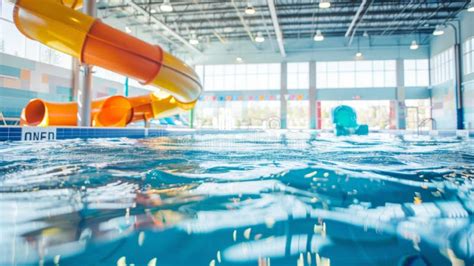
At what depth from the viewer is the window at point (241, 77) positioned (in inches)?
754

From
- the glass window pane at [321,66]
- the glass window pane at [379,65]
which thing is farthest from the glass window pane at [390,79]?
the glass window pane at [321,66]

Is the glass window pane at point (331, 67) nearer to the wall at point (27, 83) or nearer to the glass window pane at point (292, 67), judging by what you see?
the glass window pane at point (292, 67)

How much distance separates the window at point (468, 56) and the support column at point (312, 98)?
7.23 m

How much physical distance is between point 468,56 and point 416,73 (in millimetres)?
4167

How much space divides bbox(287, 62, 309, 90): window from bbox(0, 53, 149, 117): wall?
39.4 feet

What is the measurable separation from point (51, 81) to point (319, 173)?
11.7m

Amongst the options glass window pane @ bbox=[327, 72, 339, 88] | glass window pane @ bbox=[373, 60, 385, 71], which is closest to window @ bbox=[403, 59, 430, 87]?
glass window pane @ bbox=[373, 60, 385, 71]

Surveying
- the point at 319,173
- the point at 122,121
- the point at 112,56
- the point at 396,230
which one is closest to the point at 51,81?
the point at 122,121

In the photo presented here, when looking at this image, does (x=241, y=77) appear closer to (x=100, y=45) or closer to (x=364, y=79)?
(x=364, y=79)

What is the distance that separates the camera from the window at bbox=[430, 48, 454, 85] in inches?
A: 595

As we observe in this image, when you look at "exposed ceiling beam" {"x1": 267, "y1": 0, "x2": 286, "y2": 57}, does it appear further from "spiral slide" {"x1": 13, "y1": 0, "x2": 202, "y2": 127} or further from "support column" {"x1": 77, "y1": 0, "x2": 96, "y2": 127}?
"spiral slide" {"x1": 13, "y1": 0, "x2": 202, "y2": 127}

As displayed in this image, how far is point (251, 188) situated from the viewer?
4.64 feet

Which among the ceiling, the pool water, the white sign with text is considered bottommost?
the pool water

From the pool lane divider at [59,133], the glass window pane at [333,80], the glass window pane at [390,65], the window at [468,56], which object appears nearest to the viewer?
the pool lane divider at [59,133]
